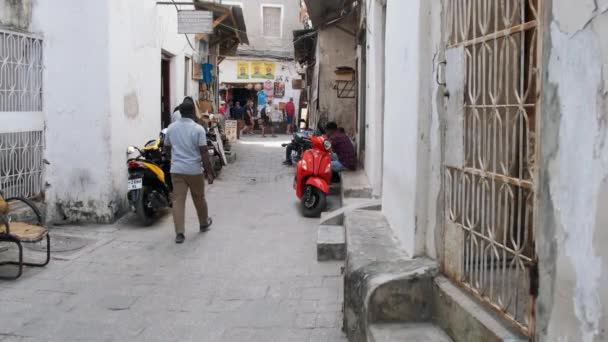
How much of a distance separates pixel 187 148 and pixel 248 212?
7.11 feet

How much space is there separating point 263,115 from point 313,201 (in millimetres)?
19284

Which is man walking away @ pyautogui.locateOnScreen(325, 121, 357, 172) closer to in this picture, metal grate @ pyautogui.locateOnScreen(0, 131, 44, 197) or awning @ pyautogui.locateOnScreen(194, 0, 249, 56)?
awning @ pyautogui.locateOnScreen(194, 0, 249, 56)

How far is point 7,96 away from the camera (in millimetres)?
7543

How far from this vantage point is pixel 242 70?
99.5ft

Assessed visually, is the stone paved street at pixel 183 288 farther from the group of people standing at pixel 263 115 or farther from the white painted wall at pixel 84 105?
the group of people standing at pixel 263 115

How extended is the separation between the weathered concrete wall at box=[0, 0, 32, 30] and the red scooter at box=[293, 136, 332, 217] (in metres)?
4.00

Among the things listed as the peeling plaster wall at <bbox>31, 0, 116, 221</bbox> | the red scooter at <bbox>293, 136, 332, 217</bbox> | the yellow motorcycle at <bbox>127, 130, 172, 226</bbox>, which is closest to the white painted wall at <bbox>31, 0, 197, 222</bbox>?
the peeling plaster wall at <bbox>31, 0, 116, 221</bbox>

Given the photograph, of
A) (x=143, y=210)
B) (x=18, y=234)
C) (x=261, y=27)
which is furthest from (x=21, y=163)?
(x=261, y=27)

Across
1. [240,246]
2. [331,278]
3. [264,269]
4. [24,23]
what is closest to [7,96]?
[24,23]

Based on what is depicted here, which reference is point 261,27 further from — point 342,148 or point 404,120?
point 404,120

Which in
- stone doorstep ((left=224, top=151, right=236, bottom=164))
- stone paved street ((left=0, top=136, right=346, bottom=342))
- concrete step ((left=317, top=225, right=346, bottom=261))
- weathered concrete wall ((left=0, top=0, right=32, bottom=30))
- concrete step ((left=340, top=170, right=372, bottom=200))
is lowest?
stone paved street ((left=0, top=136, right=346, bottom=342))

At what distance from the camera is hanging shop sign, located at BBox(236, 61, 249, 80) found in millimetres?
30250

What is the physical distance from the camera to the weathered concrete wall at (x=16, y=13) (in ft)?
24.3

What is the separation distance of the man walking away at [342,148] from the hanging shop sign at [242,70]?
20.4m
